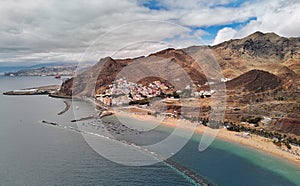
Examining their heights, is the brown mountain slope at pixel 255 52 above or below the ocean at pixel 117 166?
above

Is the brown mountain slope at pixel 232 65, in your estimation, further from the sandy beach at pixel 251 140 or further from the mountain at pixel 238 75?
the sandy beach at pixel 251 140

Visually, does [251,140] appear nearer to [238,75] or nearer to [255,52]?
[238,75]

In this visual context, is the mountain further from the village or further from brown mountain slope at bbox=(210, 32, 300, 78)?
the village

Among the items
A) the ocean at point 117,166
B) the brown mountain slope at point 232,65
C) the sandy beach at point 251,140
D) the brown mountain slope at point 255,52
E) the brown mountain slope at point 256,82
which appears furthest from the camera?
the brown mountain slope at point 255,52

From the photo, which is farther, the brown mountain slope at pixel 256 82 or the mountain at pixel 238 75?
the brown mountain slope at pixel 256 82

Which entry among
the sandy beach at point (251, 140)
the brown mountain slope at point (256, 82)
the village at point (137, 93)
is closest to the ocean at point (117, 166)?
the sandy beach at point (251, 140)

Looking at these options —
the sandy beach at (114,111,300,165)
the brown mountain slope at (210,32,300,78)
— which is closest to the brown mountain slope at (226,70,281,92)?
the sandy beach at (114,111,300,165)

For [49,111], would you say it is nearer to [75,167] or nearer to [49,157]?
[49,157]

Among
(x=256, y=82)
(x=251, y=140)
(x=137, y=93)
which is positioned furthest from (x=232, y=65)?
(x=251, y=140)

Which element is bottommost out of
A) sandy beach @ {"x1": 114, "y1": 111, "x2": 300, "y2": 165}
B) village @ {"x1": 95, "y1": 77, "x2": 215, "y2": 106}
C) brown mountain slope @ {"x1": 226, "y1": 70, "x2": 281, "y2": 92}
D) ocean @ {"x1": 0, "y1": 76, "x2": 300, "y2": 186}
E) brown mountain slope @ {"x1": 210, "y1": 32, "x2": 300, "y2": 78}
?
ocean @ {"x1": 0, "y1": 76, "x2": 300, "y2": 186}
